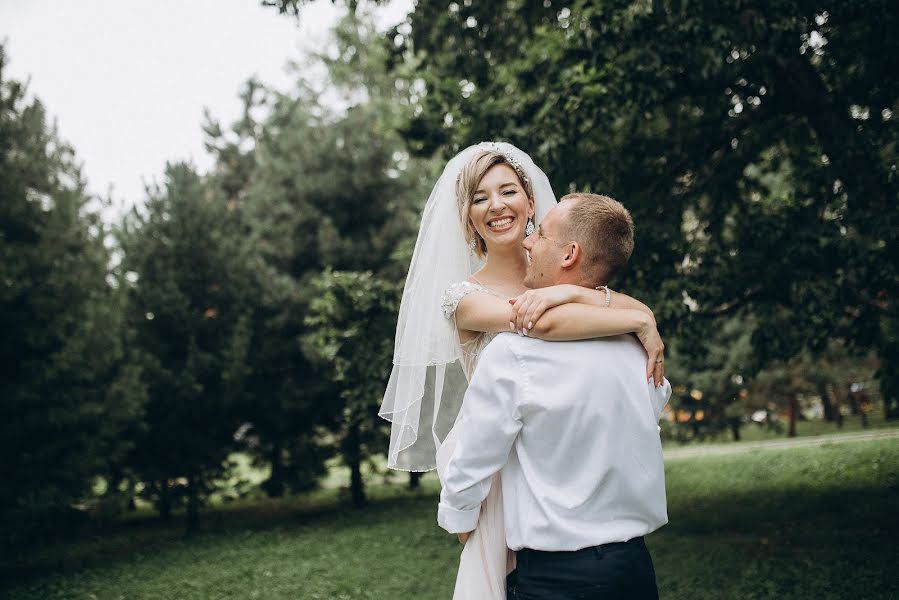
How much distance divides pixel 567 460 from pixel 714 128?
27.0ft

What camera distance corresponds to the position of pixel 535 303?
2072 millimetres

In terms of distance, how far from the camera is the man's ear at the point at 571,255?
7.19ft

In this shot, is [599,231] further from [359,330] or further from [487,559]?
[359,330]

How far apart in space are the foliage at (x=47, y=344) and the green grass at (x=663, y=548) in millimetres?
1429

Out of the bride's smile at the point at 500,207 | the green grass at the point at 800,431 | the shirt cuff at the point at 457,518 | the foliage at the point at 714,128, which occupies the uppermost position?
the foliage at the point at 714,128

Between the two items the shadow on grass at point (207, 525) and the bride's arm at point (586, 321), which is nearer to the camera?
the bride's arm at point (586, 321)

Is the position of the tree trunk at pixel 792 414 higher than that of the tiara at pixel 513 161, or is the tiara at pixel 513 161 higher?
the tiara at pixel 513 161

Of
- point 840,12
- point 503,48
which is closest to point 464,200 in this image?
point 840,12

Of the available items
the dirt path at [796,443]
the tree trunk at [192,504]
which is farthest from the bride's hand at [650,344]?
the dirt path at [796,443]

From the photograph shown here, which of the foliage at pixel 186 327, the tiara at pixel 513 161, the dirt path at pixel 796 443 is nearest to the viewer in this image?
the tiara at pixel 513 161

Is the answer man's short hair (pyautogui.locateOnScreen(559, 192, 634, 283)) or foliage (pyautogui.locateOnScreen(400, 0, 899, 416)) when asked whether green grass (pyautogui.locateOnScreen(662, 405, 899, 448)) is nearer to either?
foliage (pyautogui.locateOnScreen(400, 0, 899, 416))

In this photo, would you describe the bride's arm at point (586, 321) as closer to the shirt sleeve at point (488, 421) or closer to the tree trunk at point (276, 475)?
the shirt sleeve at point (488, 421)

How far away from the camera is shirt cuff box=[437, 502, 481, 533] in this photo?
2.17m

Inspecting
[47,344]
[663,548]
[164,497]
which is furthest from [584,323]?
[164,497]
